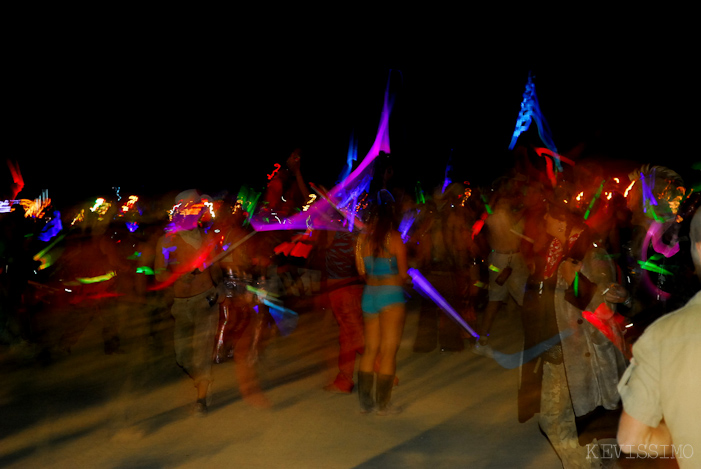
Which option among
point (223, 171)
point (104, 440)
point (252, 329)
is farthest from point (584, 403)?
point (223, 171)

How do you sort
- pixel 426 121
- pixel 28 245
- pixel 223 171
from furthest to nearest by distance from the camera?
1. pixel 223 171
2. pixel 426 121
3. pixel 28 245

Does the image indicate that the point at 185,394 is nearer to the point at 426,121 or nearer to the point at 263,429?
the point at 263,429

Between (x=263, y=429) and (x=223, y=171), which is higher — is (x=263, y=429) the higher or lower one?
the higher one

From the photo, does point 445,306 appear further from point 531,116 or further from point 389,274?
point 531,116

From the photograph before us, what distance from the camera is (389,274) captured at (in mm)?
5570

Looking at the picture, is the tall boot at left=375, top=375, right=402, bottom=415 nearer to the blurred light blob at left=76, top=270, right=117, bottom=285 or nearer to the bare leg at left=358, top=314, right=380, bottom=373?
the bare leg at left=358, top=314, right=380, bottom=373

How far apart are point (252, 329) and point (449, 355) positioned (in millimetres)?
2478

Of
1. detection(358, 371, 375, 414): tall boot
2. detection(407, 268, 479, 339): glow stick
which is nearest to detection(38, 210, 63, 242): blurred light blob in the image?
detection(407, 268, 479, 339): glow stick

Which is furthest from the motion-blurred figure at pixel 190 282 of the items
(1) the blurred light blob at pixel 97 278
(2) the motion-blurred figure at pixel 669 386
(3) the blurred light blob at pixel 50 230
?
(3) the blurred light blob at pixel 50 230

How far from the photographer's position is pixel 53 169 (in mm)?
26109

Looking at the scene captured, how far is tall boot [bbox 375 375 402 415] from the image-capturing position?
19.0 ft

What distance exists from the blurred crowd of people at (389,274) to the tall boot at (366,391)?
0.02 m

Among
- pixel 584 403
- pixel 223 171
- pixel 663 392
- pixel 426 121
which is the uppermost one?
pixel 663 392

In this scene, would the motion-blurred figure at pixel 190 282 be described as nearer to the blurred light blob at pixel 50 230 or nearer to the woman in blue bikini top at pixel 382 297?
the woman in blue bikini top at pixel 382 297
